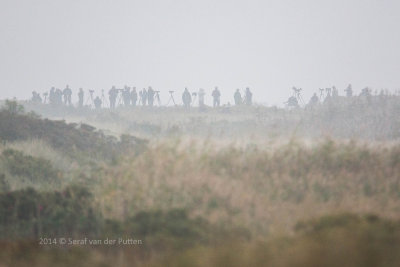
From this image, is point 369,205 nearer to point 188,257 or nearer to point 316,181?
point 316,181

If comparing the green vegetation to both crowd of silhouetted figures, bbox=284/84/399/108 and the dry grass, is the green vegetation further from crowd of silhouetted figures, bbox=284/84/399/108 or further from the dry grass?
crowd of silhouetted figures, bbox=284/84/399/108

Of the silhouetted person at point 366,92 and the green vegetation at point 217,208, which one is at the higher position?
the silhouetted person at point 366,92

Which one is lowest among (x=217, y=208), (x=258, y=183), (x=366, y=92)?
(x=217, y=208)

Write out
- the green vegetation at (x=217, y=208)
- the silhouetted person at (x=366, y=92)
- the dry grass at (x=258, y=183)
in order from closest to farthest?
the green vegetation at (x=217, y=208)
the dry grass at (x=258, y=183)
the silhouetted person at (x=366, y=92)

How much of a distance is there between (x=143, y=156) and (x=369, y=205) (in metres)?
5.63

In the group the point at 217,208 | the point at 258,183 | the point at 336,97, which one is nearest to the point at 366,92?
the point at 336,97

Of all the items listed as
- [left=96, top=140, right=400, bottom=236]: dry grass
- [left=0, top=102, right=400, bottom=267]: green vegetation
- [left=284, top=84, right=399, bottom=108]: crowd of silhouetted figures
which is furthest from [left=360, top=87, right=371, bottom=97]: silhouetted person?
[left=96, top=140, right=400, bottom=236]: dry grass

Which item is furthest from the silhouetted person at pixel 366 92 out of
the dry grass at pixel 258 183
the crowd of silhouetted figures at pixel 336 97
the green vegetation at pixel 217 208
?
the dry grass at pixel 258 183

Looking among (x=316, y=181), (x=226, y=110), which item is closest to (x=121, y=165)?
(x=316, y=181)

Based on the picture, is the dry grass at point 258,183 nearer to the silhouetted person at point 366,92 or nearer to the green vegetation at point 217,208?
the green vegetation at point 217,208

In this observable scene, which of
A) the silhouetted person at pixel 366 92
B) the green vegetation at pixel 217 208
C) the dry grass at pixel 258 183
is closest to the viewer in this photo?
the green vegetation at pixel 217 208

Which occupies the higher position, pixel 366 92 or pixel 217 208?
pixel 366 92

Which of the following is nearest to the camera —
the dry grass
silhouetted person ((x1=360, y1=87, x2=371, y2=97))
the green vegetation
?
the green vegetation

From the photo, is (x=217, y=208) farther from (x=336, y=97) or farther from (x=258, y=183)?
(x=336, y=97)
